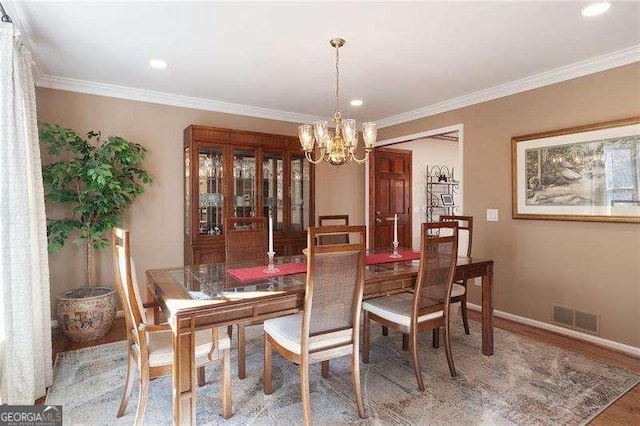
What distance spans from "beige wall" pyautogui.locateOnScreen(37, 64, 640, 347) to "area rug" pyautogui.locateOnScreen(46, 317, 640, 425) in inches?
26.2

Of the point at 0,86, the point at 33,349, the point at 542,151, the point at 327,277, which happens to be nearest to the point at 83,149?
the point at 0,86

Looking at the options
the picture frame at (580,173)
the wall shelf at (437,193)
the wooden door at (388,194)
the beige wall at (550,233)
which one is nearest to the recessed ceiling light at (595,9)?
the beige wall at (550,233)

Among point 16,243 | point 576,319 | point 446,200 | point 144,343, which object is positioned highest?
point 446,200

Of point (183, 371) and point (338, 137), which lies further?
point (338, 137)

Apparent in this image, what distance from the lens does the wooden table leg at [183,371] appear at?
5.42 feet

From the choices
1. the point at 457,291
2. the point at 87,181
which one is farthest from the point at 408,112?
the point at 87,181

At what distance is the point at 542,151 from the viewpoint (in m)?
3.41

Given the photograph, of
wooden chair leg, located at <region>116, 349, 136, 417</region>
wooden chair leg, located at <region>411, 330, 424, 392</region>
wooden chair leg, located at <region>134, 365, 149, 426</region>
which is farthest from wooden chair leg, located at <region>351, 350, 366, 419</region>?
wooden chair leg, located at <region>116, 349, 136, 417</region>

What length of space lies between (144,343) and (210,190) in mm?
2423

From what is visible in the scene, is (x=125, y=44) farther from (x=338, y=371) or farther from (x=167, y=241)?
(x=338, y=371)

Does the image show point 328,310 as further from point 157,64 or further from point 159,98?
point 159,98

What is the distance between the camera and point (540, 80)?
3.39 meters

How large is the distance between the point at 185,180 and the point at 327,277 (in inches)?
110

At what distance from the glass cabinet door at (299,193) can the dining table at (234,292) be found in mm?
1707
